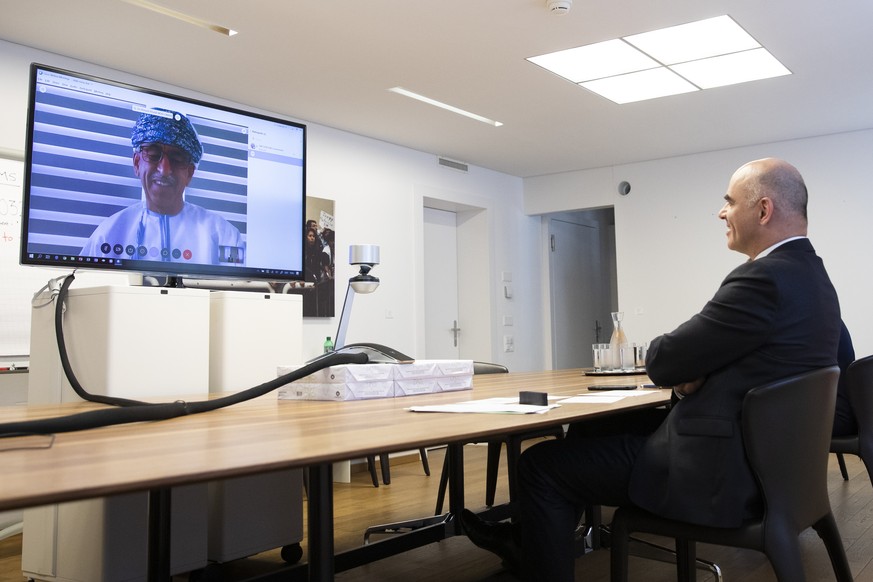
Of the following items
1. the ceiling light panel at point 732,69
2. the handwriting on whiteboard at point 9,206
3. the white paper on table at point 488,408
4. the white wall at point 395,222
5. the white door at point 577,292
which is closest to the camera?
the white paper on table at point 488,408

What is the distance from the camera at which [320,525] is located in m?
1.23

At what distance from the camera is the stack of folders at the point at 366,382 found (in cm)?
167

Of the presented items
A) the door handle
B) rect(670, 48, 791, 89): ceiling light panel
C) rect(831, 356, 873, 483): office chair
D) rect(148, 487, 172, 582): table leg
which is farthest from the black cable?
the door handle

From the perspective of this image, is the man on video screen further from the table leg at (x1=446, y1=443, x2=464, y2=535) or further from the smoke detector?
the smoke detector

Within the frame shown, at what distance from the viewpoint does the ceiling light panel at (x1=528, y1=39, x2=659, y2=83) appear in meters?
4.40

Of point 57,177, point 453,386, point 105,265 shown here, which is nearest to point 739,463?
point 453,386

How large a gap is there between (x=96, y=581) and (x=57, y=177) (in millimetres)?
1137

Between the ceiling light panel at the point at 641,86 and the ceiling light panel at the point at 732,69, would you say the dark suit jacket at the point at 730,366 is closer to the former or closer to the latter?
the ceiling light panel at the point at 732,69

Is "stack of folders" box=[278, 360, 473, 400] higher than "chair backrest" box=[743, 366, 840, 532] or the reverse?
higher

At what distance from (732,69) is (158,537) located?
14.7ft

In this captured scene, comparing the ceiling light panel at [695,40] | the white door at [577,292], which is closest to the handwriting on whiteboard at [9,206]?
the ceiling light panel at [695,40]

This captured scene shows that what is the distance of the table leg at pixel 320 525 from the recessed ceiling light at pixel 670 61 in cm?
368

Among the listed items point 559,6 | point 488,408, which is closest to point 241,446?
point 488,408

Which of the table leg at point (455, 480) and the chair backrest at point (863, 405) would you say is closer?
the chair backrest at point (863, 405)
